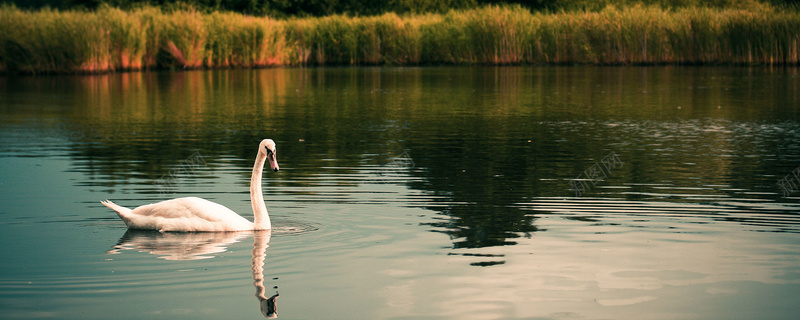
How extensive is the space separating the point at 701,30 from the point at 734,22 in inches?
63.6

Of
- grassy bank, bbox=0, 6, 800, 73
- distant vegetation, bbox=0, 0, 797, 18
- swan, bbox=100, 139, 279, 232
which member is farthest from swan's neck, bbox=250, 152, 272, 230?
distant vegetation, bbox=0, 0, 797, 18

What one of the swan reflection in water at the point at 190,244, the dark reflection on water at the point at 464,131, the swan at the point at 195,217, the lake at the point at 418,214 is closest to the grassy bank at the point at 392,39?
the dark reflection on water at the point at 464,131

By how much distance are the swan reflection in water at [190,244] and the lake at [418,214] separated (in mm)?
32

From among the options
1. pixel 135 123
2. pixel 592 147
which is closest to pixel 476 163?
pixel 592 147

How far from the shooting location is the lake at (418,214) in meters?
6.79

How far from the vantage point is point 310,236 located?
8820 mm

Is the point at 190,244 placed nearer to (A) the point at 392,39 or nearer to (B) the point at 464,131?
(B) the point at 464,131

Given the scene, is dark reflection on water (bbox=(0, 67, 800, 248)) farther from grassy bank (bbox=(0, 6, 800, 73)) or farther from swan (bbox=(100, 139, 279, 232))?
grassy bank (bbox=(0, 6, 800, 73))

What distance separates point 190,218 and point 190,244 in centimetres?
42

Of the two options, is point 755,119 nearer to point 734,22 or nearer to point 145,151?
point 145,151

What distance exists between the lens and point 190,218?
895 cm

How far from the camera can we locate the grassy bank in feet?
129

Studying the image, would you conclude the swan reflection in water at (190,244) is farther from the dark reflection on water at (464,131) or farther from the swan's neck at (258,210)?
the dark reflection on water at (464,131)

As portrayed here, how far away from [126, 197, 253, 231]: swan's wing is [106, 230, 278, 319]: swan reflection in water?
61mm
